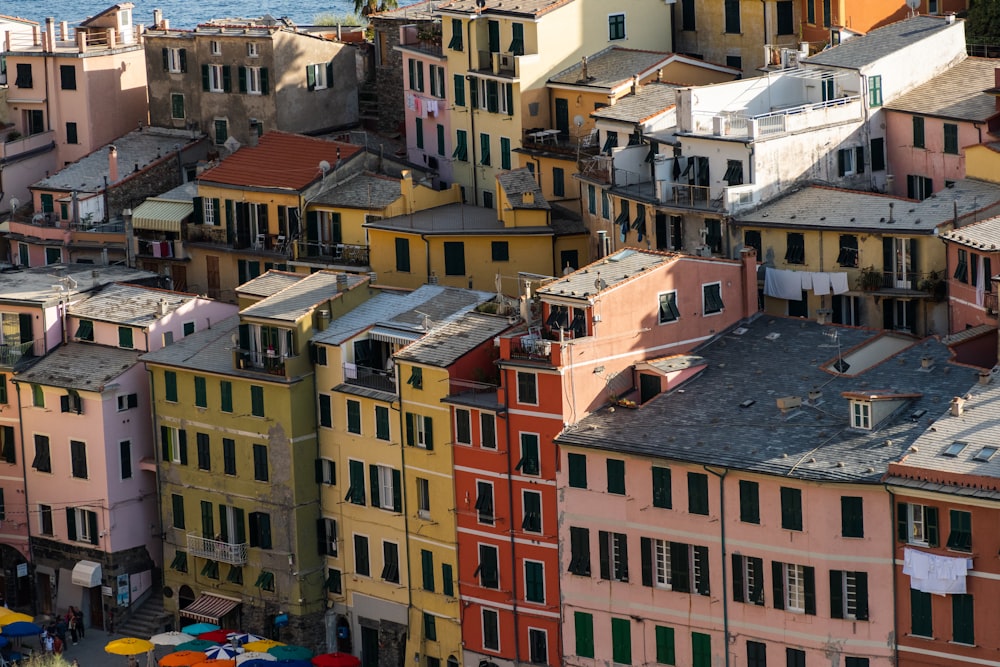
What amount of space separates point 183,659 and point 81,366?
13615 millimetres

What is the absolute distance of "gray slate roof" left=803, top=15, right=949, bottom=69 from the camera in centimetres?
10406

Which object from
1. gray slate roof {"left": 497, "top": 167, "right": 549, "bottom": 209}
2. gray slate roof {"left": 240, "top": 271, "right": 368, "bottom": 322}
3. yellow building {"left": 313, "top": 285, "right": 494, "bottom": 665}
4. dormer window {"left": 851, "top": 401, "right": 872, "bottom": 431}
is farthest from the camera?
gray slate roof {"left": 497, "top": 167, "right": 549, "bottom": 209}

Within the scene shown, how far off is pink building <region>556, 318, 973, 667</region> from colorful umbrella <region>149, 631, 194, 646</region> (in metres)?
16.7

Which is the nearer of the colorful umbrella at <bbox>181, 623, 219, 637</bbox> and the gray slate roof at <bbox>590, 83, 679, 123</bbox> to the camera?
the colorful umbrella at <bbox>181, 623, 219, 637</bbox>

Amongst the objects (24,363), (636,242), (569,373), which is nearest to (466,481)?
(569,373)

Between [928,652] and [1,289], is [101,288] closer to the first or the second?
[1,289]

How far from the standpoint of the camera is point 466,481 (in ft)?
310

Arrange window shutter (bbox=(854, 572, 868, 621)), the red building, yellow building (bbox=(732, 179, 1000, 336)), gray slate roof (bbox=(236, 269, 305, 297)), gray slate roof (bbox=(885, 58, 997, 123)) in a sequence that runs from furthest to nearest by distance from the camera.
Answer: gray slate roof (bbox=(236, 269, 305, 297)) → gray slate roof (bbox=(885, 58, 997, 123)) → yellow building (bbox=(732, 179, 1000, 336)) → the red building → window shutter (bbox=(854, 572, 868, 621))

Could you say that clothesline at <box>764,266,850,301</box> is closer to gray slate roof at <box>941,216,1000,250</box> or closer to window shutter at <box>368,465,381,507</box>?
gray slate roof at <box>941,216,1000,250</box>

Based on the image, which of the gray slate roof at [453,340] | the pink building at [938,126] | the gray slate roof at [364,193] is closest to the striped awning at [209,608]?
the gray slate roof at [453,340]

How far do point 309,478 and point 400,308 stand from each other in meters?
7.14

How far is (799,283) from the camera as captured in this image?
97438 millimetres

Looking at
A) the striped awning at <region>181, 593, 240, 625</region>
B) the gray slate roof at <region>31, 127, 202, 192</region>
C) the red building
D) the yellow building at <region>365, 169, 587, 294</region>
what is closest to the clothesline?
the red building

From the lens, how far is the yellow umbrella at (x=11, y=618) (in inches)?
4082
